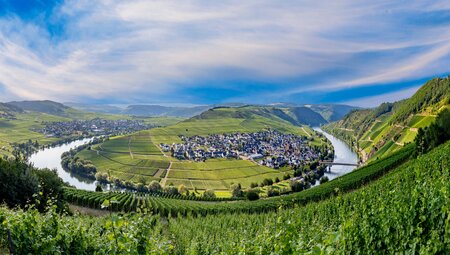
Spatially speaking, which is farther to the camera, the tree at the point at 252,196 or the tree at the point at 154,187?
the tree at the point at 154,187

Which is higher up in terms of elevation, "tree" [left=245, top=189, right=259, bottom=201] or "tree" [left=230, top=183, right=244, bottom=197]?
"tree" [left=245, top=189, right=259, bottom=201]

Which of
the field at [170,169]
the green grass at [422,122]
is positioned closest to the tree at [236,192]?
the field at [170,169]

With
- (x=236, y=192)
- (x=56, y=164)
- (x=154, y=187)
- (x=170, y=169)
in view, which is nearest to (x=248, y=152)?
(x=170, y=169)

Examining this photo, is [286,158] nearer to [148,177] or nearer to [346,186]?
[148,177]

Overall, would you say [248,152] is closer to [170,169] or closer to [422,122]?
[170,169]

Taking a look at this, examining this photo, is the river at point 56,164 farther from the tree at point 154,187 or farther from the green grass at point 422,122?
the green grass at point 422,122

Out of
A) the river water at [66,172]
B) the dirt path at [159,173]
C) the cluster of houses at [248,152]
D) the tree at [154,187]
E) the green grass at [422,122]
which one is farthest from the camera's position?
the cluster of houses at [248,152]

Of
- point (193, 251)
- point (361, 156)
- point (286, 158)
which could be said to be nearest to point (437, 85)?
point (361, 156)

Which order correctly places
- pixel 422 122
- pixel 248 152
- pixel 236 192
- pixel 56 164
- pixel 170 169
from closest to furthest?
pixel 236 192 → pixel 422 122 → pixel 170 169 → pixel 56 164 → pixel 248 152

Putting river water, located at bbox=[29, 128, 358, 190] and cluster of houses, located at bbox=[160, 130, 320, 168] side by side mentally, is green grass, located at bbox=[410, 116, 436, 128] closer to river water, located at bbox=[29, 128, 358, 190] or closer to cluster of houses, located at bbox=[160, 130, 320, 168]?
river water, located at bbox=[29, 128, 358, 190]

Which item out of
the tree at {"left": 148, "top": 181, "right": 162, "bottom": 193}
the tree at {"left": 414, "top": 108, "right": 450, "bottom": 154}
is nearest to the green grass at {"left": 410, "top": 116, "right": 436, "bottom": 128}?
the tree at {"left": 414, "top": 108, "right": 450, "bottom": 154}

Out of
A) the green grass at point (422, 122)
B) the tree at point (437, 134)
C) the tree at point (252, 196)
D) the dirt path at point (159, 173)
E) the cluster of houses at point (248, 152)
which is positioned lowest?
the dirt path at point (159, 173)
